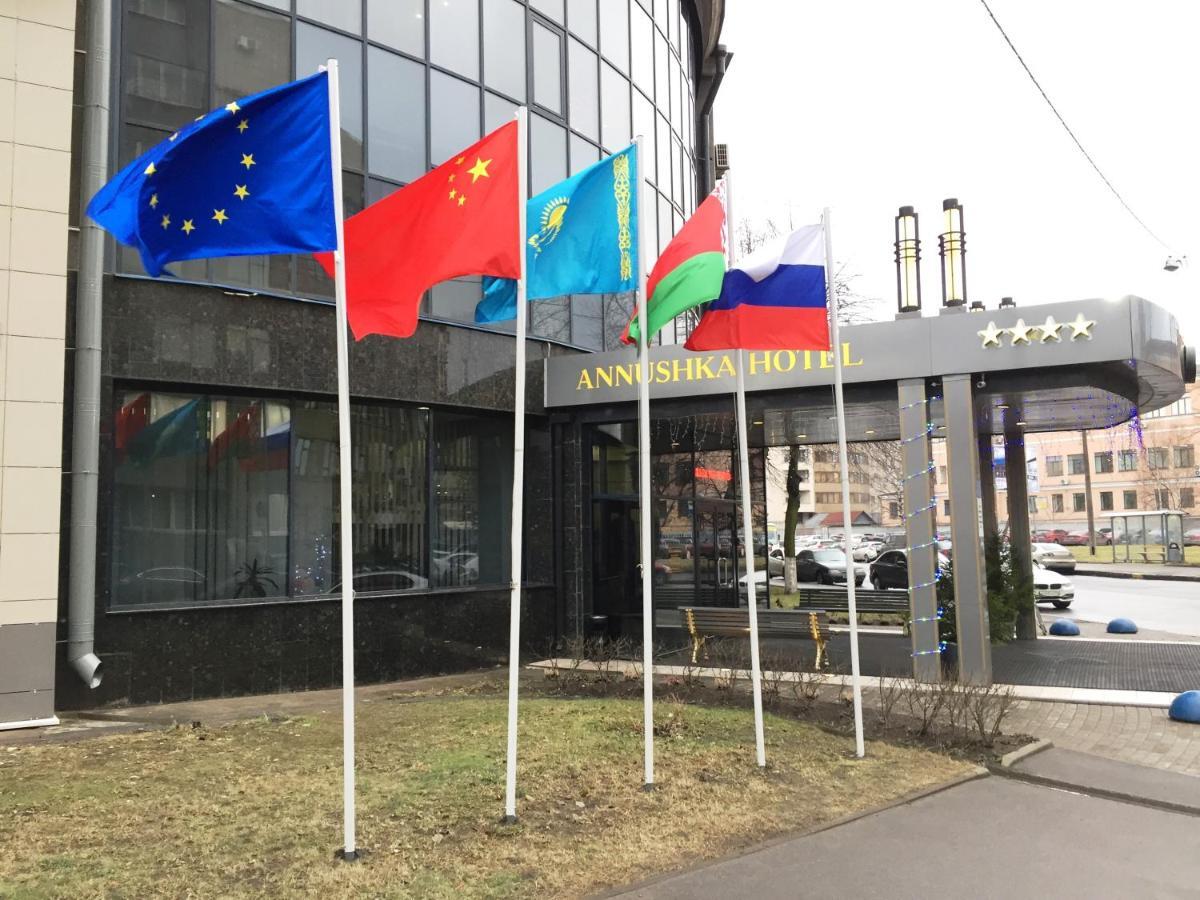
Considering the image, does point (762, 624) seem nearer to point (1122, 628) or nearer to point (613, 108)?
point (1122, 628)

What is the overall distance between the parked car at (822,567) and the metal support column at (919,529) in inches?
828

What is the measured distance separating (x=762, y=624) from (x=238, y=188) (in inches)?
391

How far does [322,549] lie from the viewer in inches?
487

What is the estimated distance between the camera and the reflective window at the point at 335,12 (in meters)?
12.5

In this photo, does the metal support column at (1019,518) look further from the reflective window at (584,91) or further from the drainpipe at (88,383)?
the drainpipe at (88,383)

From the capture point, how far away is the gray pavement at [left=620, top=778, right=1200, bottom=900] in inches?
206

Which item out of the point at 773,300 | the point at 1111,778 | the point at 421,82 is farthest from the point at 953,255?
the point at 421,82

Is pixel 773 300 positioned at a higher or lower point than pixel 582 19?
lower

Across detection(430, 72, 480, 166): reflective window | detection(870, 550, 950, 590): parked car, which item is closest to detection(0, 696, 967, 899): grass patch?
detection(430, 72, 480, 166): reflective window

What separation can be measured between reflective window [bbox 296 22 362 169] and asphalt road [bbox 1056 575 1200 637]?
54.7 feet

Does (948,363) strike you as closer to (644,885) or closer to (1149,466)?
(644,885)

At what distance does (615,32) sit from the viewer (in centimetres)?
1698

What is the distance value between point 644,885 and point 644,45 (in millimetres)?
16390

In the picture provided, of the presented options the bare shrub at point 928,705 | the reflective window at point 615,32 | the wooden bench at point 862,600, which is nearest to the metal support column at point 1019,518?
the wooden bench at point 862,600
